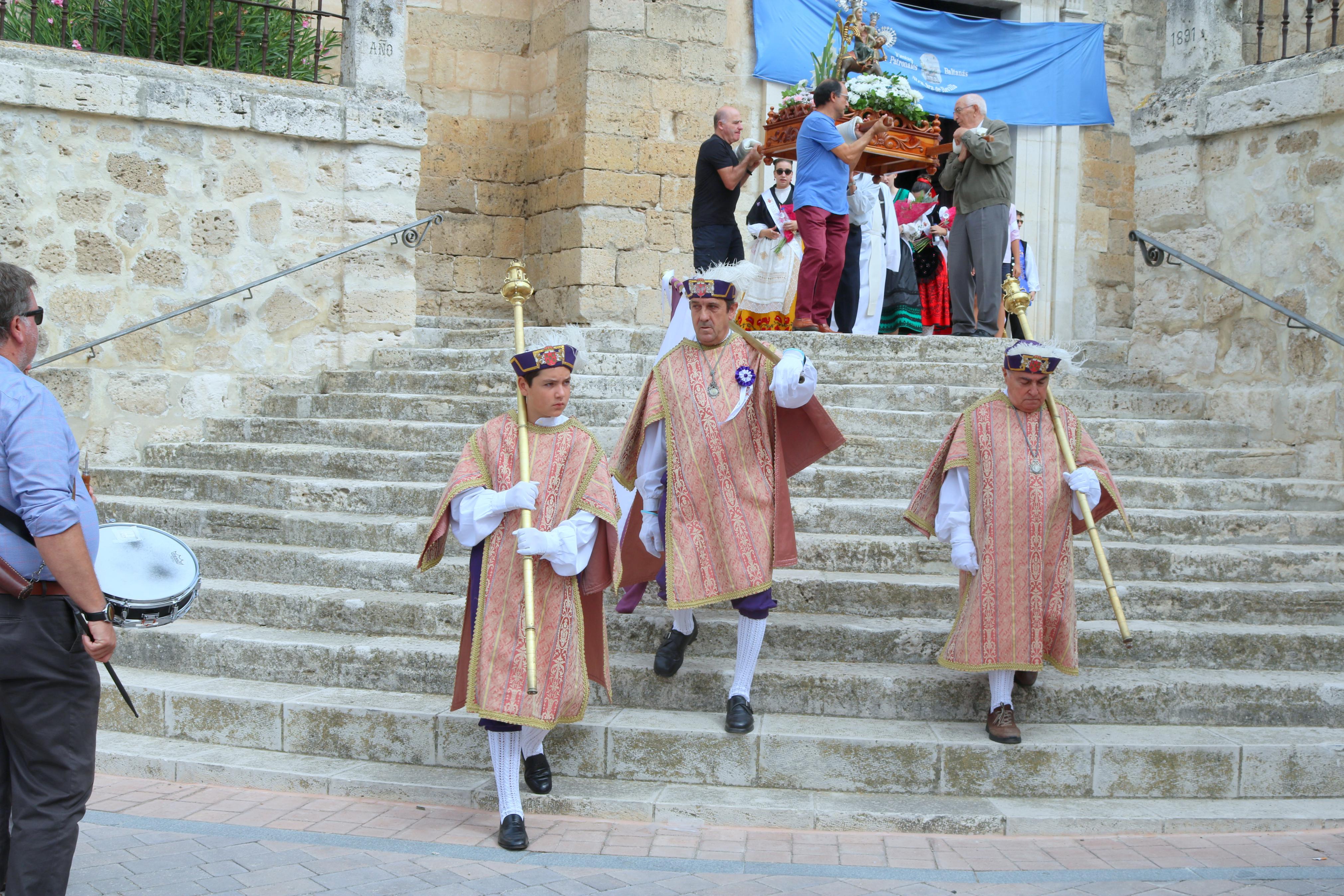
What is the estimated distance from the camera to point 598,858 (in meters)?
4.34

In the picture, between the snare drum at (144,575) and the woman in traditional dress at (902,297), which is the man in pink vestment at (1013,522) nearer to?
the snare drum at (144,575)

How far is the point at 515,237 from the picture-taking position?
1273 cm

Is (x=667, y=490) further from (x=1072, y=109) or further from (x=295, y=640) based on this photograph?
(x=1072, y=109)

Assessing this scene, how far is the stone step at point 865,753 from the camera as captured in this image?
4906mm

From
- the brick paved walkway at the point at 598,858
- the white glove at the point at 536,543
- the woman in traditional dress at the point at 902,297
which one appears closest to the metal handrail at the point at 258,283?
the woman in traditional dress at the point at 902,297

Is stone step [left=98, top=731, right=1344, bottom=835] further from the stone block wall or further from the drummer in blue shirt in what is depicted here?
the stone block wall

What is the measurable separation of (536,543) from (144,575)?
128cm

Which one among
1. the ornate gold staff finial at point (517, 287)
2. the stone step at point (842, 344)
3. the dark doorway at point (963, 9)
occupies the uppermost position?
the dark doorway at point (963, 9)

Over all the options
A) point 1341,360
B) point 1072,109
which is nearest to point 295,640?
point 1341,360

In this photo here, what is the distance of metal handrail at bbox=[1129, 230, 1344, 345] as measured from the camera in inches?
287

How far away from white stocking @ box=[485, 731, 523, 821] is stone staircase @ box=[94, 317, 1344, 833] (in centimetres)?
28

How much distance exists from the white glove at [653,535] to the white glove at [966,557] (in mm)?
1206

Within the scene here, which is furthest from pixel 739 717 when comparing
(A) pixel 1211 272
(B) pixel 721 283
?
(A) pixel 1211 272

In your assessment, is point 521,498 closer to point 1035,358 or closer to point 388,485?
point 1035,358
